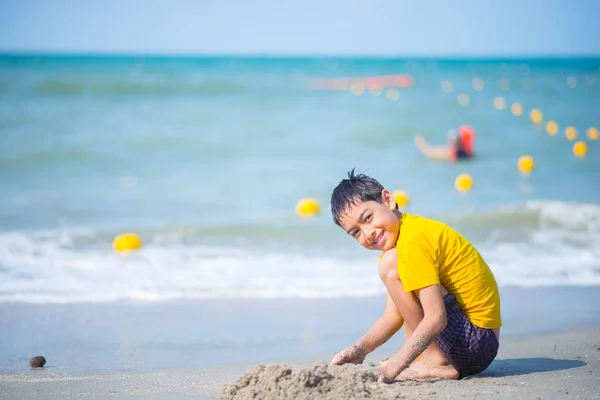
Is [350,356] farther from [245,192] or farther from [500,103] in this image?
[500,103]

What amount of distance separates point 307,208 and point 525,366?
5.17 metres

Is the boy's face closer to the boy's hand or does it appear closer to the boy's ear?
the boy's ear

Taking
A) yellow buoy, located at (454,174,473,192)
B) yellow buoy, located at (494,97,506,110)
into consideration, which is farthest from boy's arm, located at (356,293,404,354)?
yellow buoy, located at (494,97,506,110)

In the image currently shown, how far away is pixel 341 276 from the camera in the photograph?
18.4 ft

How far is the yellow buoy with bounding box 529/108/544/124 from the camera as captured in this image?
1766cm

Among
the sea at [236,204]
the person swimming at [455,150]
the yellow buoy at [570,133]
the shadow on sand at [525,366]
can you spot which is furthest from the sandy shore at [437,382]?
the yellow buoy at [570,133]

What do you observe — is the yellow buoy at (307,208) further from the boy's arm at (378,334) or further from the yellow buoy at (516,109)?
the yellow buoy at (516,109)

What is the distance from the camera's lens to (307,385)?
2.75m

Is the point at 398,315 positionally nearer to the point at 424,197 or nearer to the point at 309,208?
the point at 309,208

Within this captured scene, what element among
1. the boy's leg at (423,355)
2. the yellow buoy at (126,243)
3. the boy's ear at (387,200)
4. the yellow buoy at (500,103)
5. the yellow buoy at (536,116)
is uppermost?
the yellow buoy at (500,103)

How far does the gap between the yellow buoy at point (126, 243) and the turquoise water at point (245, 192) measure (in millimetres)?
136

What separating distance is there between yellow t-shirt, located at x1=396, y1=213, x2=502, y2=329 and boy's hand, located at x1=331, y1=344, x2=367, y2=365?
510mm

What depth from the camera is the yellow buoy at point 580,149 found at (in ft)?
41.6

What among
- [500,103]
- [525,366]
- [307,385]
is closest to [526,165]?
[525,366]
